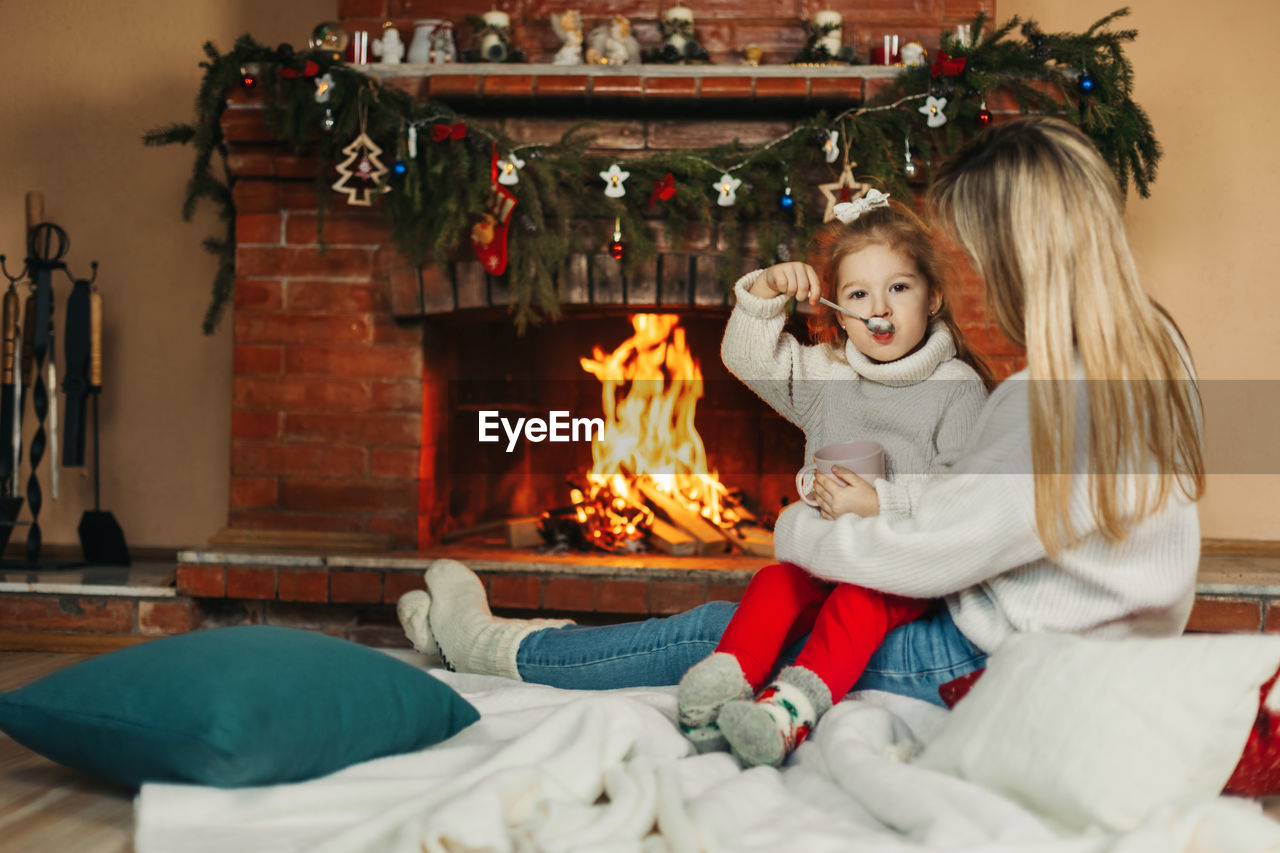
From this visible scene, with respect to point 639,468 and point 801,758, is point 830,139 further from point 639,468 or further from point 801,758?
point 801,758

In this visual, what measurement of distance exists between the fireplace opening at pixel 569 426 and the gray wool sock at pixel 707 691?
1364 millimetres

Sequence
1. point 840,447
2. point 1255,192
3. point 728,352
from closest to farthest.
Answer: point 840,447
point 728,352
point 1255,192

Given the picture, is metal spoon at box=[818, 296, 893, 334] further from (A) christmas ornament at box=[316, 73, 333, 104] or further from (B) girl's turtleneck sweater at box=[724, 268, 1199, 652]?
(A) christmas ornament at box=[316, 73, 333, 104]

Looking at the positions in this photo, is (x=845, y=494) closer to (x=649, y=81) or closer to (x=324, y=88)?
(x=649, y=81)

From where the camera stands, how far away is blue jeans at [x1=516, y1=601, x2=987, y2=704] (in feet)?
3.99

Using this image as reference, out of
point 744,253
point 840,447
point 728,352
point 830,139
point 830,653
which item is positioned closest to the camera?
point 830,653

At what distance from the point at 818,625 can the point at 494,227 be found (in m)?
1.32

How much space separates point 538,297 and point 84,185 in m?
1.47

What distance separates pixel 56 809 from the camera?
1.02 metres

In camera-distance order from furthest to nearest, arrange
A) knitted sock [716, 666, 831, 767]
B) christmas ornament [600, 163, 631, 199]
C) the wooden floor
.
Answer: christmas ornament [600, 163, 631, 199]
knitted sock [716, 666, 831, 767]
the wooden floor

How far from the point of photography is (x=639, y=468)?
2.66 m

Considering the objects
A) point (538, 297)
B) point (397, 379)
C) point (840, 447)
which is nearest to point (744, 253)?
point (538, 297)

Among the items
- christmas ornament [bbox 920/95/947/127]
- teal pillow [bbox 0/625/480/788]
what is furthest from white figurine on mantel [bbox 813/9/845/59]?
teal pillow [bbox 0/625/480/788]

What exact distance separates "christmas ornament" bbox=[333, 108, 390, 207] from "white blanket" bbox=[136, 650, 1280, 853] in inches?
56.6
